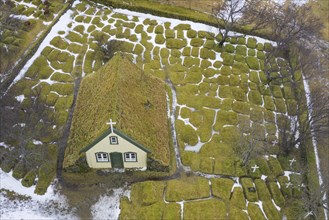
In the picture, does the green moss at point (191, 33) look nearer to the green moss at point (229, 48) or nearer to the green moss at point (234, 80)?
the green moss at point (229, 48)

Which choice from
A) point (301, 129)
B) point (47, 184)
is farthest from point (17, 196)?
point (301, 129)

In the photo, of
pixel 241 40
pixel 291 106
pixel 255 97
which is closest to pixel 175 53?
pixel 241 40

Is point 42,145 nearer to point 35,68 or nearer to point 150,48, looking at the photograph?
point 35,68

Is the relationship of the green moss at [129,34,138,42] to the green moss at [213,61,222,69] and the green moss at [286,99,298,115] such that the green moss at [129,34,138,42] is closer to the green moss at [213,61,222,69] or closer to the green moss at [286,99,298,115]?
the green moss at [213,61,222,69]

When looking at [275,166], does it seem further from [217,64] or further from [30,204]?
[30,204]

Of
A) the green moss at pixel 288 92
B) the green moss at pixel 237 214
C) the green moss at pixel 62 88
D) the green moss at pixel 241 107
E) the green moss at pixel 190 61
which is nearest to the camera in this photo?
the green moss at pixel 237 214

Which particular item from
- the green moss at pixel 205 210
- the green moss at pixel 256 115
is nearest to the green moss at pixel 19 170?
the green moss at pixel 205 210

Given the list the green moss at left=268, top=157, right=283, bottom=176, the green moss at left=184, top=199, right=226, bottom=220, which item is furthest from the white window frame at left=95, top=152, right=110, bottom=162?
the green moss at left=268, top=157, right=283, bottom=176
